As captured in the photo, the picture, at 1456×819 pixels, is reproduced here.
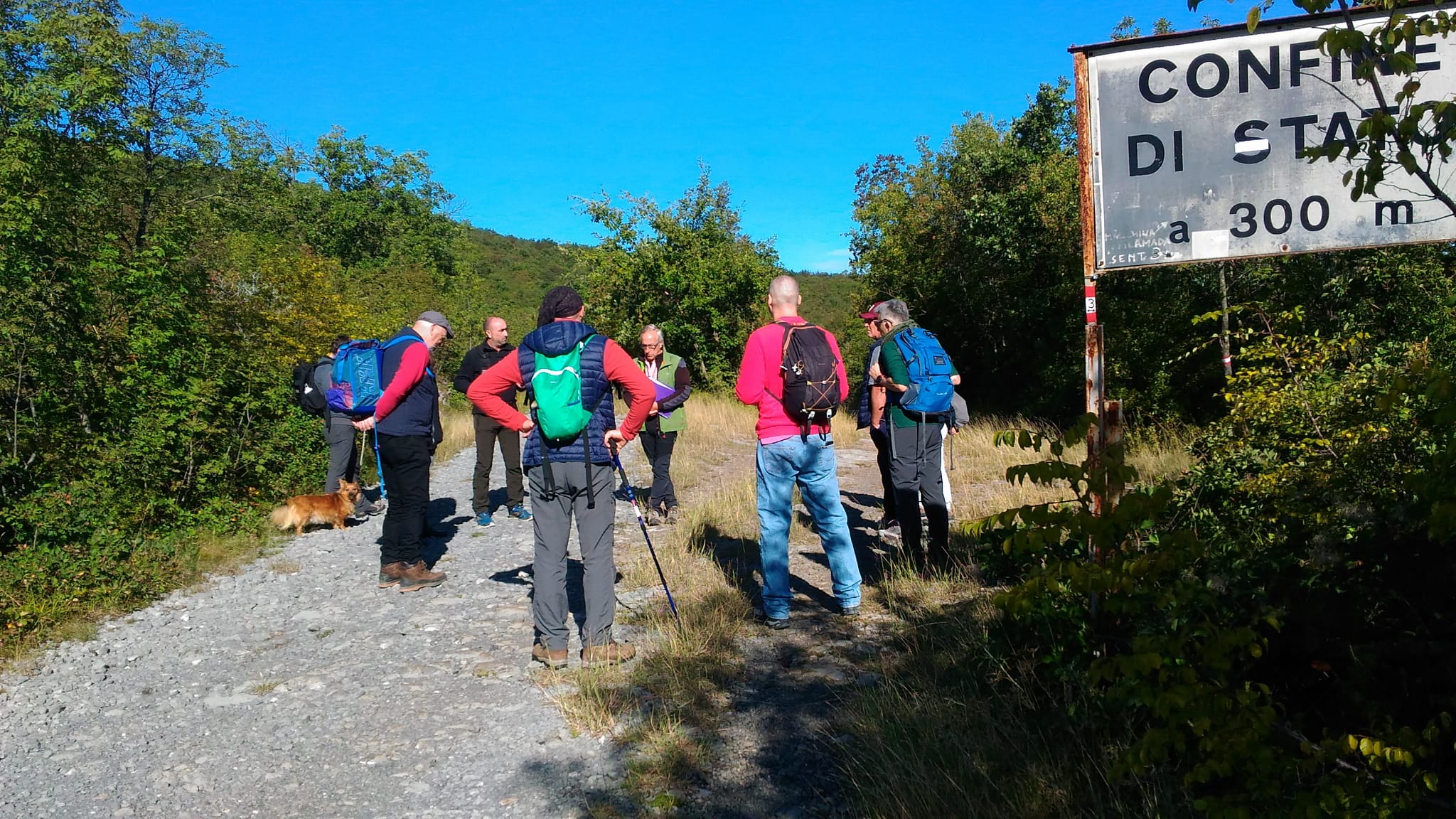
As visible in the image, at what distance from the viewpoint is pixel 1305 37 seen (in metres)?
2.90

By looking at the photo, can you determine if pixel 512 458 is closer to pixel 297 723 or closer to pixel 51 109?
pixel 297 723

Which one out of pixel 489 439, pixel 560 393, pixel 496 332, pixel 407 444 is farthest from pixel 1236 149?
pixel 489 439

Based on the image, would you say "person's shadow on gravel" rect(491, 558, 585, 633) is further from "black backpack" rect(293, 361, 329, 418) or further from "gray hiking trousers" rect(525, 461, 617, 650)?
"black backpack" rect(293, 361, 329, 418)

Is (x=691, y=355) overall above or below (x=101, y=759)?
above

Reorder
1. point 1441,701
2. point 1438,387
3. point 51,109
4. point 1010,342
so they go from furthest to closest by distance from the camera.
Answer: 1. point 1010,342
2. point 51,109
3. point 1441,701
4. point 1438,387

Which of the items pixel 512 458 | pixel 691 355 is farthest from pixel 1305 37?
pixel 691 355

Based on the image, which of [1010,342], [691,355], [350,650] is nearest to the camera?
[350,650]

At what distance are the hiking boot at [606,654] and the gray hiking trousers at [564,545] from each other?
0.07 metres

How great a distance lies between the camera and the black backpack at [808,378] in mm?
4824

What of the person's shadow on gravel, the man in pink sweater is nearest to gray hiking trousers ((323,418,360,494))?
the person's shadow on gravel

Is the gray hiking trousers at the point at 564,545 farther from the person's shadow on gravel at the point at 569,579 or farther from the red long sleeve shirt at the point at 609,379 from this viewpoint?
the person's shadow on gravel at the point at 569,579

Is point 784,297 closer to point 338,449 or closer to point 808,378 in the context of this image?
point 808,378

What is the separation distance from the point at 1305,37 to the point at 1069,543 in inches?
78.0

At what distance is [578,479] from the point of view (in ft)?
15.5
